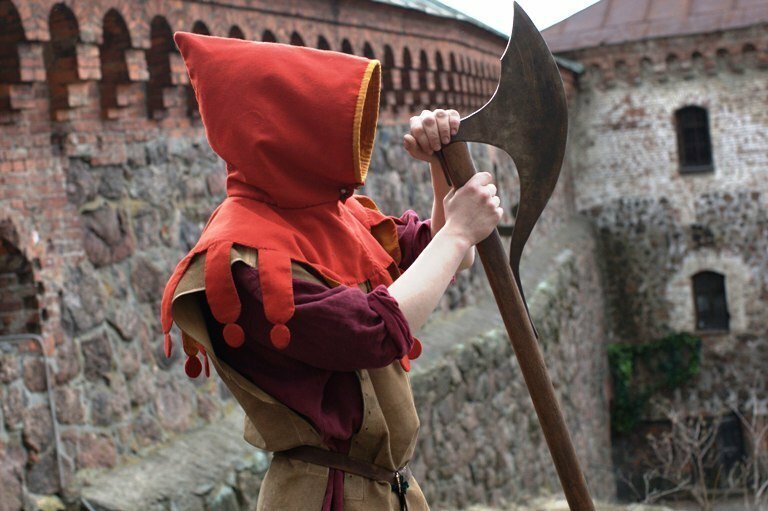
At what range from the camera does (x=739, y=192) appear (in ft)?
52.3

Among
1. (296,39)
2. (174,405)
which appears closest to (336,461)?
(174,405)

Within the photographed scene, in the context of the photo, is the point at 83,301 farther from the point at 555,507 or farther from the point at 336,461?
the point at 555,507

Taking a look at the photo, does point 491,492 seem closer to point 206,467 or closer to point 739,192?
point 206,467

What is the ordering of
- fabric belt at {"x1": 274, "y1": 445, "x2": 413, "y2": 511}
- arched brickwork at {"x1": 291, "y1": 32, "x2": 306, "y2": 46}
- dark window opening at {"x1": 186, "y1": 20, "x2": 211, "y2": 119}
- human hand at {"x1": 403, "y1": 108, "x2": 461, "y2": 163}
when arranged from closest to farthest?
1. fabric belt at {"x1": 274, "y1": 445, "x2": 413, "y2": 511}
2. human hand at {"x1": 403, "y1": 108, "x2": 461, "y2": 163}
3. dark window opening at {"x1": 186, "y1": 20, "x2": 211, "y2": 119}
4. arched brickwork at {"x1": 291, "y1": 32, "x2": 306, "y2": 46}

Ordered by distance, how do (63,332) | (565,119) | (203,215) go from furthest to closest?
(203,215)
(63,332)
(565,119)

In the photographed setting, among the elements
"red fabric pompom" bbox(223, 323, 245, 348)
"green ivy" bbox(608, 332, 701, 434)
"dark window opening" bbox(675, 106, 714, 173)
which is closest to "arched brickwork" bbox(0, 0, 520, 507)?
"red fabric pompom" bbox(223, 323, 245, 348)

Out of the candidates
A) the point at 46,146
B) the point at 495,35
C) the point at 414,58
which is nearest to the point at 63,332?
the point at 46,146

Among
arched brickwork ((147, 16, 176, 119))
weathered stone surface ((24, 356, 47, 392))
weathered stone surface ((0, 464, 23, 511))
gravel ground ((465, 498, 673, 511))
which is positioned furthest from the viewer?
gravel ground ((465, 498, 673, 511))

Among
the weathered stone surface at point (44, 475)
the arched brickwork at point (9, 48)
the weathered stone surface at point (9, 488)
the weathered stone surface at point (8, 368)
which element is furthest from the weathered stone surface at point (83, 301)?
the arched brickwork at point (9, 48)

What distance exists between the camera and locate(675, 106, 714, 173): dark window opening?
16141 millimetres

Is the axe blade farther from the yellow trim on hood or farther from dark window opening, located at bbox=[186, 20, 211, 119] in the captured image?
dark window opening, located at bbox=[186, 20, 211, 119]

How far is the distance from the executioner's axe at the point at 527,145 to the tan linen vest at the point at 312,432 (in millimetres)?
341

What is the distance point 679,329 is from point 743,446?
186 centimetres

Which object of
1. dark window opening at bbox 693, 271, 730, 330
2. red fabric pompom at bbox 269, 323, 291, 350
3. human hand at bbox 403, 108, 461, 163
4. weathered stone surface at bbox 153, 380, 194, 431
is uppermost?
human hand at bbox 403, 108, 461, 163
